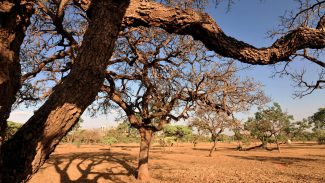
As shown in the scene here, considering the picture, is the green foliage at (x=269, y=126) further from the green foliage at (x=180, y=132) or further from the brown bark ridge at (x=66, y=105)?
the brown bark ridge at (x=66, y=105)

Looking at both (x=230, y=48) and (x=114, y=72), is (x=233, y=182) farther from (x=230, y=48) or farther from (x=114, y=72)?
(x=230, y=48)

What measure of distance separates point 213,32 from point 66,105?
6.69ft

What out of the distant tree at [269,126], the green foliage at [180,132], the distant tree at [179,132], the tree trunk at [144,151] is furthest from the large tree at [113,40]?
the distant tree at [179,132]

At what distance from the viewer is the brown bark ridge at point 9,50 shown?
253cm

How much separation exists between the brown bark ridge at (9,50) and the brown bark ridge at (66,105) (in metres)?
0.22

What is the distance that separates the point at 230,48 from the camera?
3.67 meters

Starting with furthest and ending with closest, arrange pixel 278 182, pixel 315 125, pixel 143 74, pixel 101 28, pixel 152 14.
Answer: pixel 315 125, pixel 278 182, pixel 143 74, pixel 152 14, pixel 101 28

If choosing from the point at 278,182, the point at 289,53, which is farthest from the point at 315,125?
the point at 289,53

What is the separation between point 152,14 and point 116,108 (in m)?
14.6

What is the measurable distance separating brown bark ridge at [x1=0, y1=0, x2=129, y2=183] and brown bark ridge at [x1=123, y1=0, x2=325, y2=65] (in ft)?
1.66

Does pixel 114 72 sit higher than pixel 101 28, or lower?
higher

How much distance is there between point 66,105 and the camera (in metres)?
2.83

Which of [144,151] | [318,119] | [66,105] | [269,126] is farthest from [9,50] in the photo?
[318,119]

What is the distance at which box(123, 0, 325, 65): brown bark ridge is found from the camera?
365 cm
